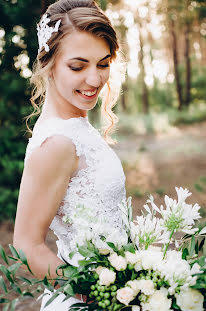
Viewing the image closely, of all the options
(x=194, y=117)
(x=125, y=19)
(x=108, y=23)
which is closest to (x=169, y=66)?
(x=194, y=117)

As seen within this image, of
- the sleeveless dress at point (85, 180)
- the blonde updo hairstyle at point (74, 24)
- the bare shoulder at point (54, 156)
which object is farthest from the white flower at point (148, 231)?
the blonde updo hairstyle at point (74, 24)

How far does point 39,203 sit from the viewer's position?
1430mm

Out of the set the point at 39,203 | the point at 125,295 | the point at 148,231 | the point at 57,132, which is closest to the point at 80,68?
the point at 57,132

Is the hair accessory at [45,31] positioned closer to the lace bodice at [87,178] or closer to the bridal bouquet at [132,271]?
the lace bodice at [87,178]

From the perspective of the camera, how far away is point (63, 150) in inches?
60.0

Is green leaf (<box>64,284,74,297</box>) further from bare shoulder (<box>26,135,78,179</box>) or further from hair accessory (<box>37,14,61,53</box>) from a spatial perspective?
hair accessory (<box>37,14,61,53</box>)

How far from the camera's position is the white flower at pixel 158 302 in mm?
1220

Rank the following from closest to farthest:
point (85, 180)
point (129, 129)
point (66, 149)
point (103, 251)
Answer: point (103, 251), point (66, 149), point (85, 180), point (129, 129)

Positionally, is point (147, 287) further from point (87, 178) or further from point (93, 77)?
point (93, 77)

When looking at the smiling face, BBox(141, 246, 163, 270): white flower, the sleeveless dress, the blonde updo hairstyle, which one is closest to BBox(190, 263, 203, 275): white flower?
BBox(141, 246, 163, 270): white flower

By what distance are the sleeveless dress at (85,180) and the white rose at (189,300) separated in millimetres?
527

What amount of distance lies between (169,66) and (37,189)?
36.3 m

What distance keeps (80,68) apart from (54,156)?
49 cm

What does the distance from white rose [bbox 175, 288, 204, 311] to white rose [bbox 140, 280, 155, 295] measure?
0.09m
